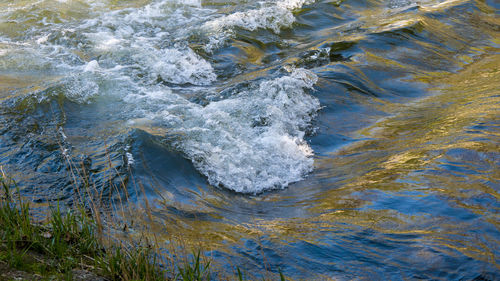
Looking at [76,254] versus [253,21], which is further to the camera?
[253,21]

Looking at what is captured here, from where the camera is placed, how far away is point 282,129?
5957 millimetres

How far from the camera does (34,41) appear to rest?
952 centimetres

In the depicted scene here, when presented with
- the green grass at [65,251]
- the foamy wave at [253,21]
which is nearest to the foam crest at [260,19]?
the foamy wave at [253,21]

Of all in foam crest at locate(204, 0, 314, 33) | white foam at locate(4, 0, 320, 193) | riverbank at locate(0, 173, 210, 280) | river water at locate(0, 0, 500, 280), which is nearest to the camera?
riverbank at locate(0, 173, 210, 280)

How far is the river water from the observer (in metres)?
3.62

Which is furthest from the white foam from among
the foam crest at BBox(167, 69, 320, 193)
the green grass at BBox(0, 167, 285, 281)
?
the green grass at BBox(0, 167, 285, 281)

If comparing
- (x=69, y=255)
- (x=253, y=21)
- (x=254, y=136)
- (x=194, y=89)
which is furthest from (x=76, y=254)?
(x=253, y=21)

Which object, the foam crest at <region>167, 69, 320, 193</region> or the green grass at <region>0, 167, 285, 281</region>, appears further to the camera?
the foam crest at <region>167, 69, 320, 193</region>

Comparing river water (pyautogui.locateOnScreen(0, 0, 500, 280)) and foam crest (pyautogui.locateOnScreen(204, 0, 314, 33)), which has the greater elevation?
foam crest (pyautogui.locateOnScreen(204, 0, 314, 33))

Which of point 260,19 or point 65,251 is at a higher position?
point 260,19

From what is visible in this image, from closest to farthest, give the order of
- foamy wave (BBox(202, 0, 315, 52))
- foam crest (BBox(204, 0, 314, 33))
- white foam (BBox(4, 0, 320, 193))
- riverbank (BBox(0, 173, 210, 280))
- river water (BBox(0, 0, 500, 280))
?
1. riverbank (BBox(0, 173, 210, 280))
2. river water (BBox(0, 0, 500, 280))
3. white foam (BBox(4, 0, 320, 193))
4. foamy wave (BBox(202, 0, 315, 52))
5. foam crest (BBox(204, 0, 314, 33))

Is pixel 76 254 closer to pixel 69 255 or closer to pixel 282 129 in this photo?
pixel 69 255

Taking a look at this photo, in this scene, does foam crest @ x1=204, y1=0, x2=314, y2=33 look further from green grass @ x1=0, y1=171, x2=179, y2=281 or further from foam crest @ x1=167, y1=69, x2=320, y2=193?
green grass @ x1=0, y1=171, x2=179, y2=281

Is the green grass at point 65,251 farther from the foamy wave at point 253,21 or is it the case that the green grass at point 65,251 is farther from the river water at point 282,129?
the foamy wave at point 253,21
